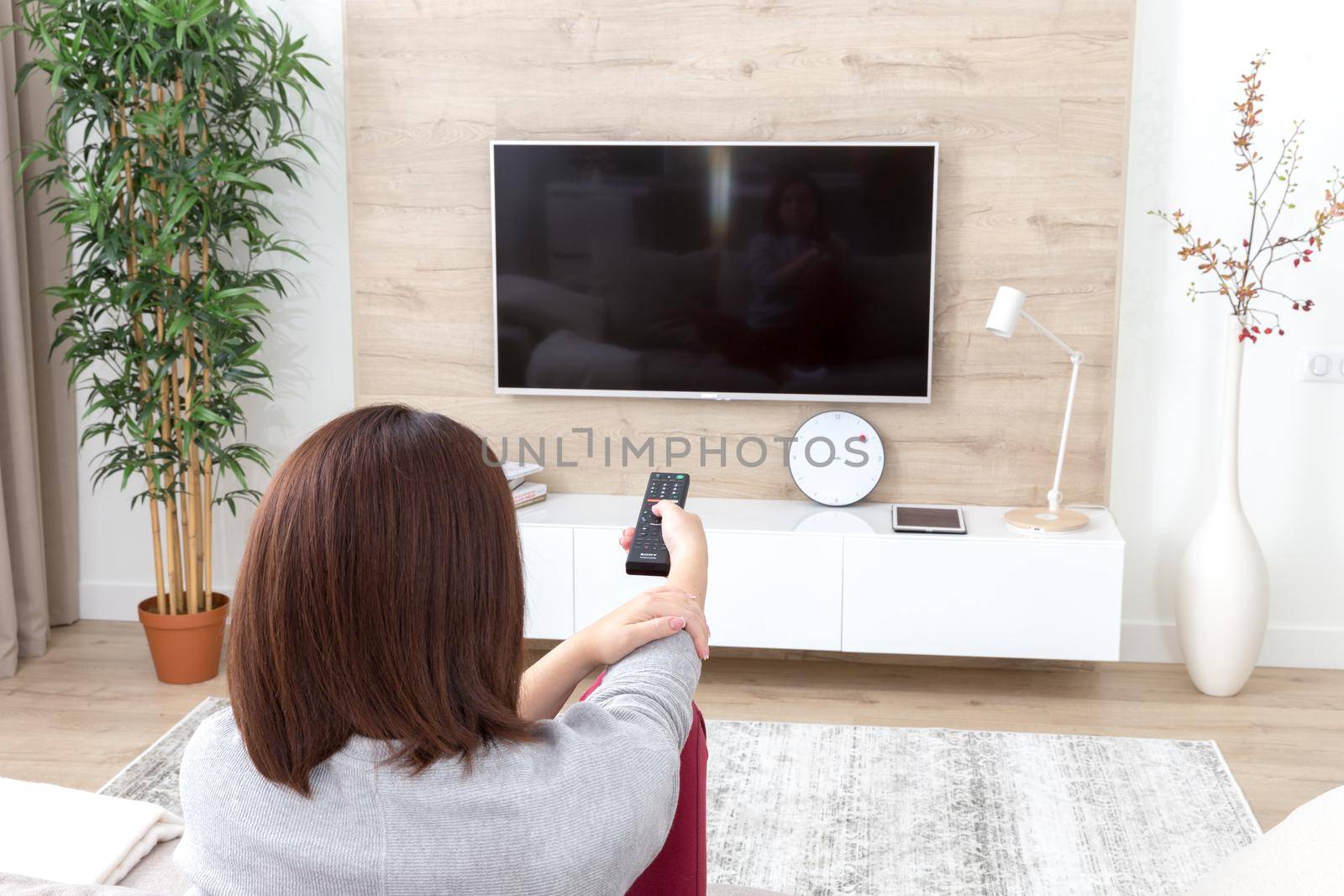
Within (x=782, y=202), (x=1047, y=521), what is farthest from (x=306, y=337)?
(x=1047, y=521)

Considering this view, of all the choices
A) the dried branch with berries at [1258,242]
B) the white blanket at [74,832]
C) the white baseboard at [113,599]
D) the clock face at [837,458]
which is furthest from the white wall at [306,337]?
the dried branch with berries at [1258,242]

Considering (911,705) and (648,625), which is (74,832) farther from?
(911,705)

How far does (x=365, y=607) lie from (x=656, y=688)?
27 cm

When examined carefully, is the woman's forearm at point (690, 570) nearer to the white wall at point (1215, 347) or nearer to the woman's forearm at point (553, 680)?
the woman's forearm at point (553, 680)

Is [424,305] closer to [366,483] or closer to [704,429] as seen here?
[704,429]

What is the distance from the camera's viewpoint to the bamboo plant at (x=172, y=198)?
298 centimetres

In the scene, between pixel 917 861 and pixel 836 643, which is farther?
pixel 836 643

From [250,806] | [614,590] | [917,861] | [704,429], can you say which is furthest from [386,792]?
[704,429]

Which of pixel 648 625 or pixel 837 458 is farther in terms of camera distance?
pixel 837 458

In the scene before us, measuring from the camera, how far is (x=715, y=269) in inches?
131

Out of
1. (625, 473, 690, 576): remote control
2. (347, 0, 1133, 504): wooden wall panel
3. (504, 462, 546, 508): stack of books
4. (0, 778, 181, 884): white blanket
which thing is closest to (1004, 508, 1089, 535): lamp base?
(347, 0, 1133, 504): wooden wall panel

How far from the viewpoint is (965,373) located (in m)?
3.35

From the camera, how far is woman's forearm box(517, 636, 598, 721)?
1.25 metres

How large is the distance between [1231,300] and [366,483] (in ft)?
8.90
